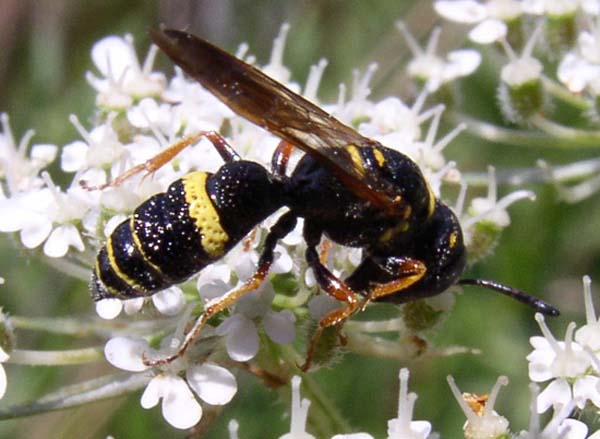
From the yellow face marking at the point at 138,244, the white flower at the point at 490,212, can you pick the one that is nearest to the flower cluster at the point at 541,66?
the white flower at the point at 490,212

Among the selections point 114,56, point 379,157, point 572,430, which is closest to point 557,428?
point 572,430

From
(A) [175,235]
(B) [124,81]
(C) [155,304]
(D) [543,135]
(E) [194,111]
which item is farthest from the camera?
(D) [543,135]

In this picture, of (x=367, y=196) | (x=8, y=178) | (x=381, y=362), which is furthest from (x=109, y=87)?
(x=381, y=362)

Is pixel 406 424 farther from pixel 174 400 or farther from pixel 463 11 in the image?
pixel 463 11

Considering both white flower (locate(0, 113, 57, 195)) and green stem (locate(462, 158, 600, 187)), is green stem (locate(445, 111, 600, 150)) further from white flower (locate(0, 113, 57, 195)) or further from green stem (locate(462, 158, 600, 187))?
white flower (locate(0, 113, 57, 195))

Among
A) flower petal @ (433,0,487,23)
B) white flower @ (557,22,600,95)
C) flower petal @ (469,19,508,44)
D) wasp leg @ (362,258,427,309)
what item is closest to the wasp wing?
wasp leg @ (362,258,427,309)
